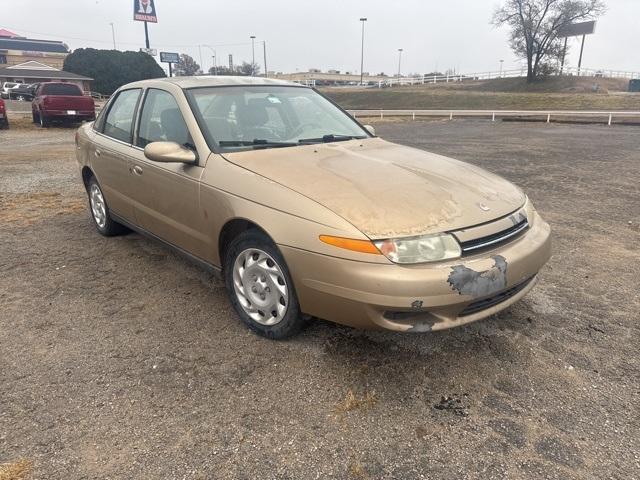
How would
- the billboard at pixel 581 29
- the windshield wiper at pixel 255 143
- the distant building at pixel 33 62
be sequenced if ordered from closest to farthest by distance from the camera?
the windshield wiper at pixel 255 143 < the billboard at pixel 581 29 < the distant building at pixel 33 62

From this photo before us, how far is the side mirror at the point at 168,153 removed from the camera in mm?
3287

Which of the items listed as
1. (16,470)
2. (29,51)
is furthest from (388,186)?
(29,51)

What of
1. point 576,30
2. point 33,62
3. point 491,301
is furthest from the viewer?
point 33,62

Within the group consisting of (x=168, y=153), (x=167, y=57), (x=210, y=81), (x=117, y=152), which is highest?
(x=167, y=57)

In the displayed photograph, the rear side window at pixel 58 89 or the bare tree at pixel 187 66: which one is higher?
the bare tree at pixel 187 66

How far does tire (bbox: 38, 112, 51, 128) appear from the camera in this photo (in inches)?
719

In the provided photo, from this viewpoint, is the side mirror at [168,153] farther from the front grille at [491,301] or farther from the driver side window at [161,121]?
the front grille at [491,301]

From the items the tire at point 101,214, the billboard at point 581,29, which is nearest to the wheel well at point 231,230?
the tire at point 101,214

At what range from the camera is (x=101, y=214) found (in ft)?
16.9

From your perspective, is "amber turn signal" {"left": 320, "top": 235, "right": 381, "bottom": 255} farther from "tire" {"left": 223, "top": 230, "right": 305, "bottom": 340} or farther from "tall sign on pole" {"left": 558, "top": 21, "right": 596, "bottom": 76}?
"tall sign on pole" {"left": 558, "top": 21, "right": 596, "bottom": 76}

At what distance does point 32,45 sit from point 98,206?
114 metres

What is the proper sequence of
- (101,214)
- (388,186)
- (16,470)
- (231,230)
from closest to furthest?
(16,470)
(388,186)
(231,230)
(101,214)

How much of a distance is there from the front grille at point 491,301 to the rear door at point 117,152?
2968 millimetres

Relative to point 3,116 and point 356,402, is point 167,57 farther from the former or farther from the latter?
point 356,402
